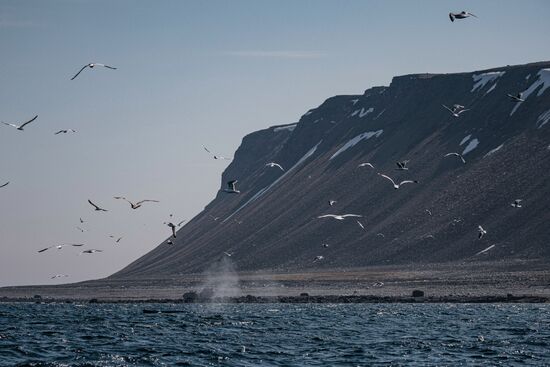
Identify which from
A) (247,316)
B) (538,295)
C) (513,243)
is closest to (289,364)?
(247,316)

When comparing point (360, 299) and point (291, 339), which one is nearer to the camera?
point (291, 339)

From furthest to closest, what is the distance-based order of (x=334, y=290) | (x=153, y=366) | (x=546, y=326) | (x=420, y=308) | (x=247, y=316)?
(x=334, y=290) → (x=420, y=308) → (x=247, y=316) → (x=546, y=326) → (x=153, y=366)

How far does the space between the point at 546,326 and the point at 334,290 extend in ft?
268

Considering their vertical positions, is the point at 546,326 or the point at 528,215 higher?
the point at 528,215

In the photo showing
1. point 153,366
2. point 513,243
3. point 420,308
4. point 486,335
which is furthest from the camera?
point 513,243

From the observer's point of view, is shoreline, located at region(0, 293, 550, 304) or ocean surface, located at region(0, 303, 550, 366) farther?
shoreline, located at region(0, 293, 550, 304)

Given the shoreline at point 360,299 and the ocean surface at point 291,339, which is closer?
the ocean surface at point 291,339

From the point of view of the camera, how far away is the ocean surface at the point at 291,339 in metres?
47.7

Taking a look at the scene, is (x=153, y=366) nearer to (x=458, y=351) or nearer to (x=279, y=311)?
(x=458, y=351)

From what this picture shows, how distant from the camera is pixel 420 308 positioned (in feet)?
320

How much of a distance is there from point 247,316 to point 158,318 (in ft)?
27.3

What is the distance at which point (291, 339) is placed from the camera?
199 ft

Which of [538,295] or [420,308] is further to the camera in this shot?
[538,295]

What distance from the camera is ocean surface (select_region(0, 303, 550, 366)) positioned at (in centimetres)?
4772
